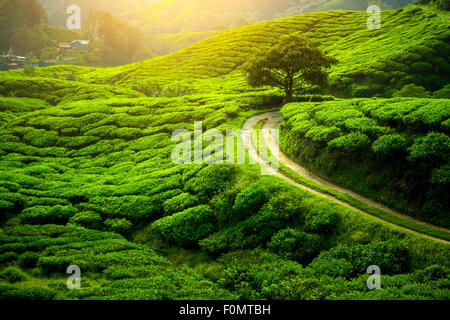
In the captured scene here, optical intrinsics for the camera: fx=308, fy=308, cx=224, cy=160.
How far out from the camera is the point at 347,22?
138250 mm

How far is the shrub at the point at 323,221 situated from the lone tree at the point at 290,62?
3483cm

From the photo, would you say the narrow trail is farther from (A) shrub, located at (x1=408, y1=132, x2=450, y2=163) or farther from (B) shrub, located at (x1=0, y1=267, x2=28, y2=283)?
(B) shrub, located at (x1=0, y1=267, x2=28, y2=283)

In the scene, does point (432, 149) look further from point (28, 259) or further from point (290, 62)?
point (290, 62)

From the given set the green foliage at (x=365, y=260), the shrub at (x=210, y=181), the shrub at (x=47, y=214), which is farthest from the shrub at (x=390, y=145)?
the shrub at (x=47, y=214)

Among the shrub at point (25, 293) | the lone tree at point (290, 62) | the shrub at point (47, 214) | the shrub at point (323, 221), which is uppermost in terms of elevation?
the lone tree at point (290, 62)

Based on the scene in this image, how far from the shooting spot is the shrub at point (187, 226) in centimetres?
2425

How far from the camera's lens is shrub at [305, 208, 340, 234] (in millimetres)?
20516

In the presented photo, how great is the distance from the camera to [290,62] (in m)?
50.4

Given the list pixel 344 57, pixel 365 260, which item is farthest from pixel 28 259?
pixel 344 57

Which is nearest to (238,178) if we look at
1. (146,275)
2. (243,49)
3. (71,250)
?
(146,275)

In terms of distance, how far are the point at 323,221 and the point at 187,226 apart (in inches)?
414

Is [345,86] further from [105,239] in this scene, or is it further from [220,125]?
[105,239]

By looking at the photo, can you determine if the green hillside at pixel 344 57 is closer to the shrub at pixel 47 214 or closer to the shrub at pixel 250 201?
the shrub at pixel 250 201

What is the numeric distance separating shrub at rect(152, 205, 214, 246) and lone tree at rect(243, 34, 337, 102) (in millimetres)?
34190
